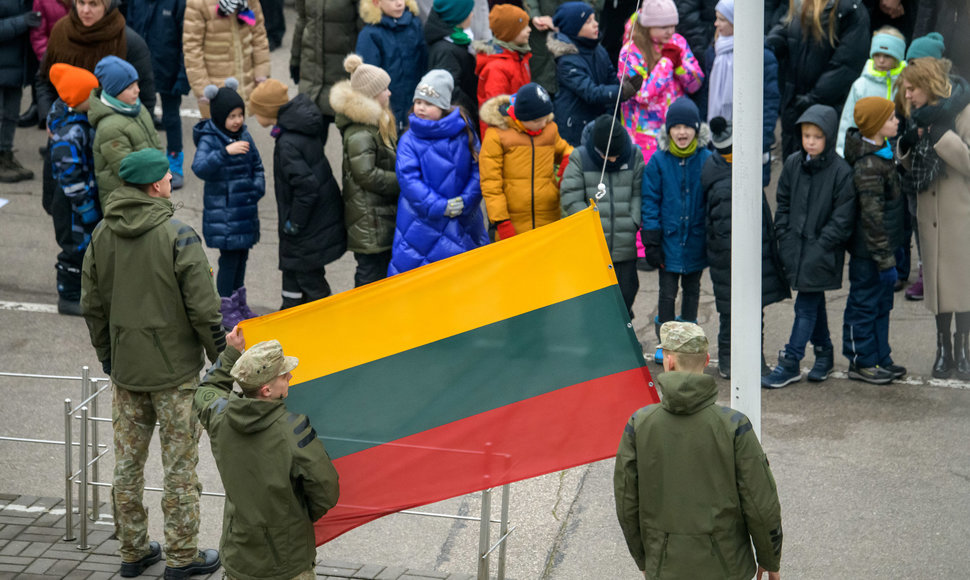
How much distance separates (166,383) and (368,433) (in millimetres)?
1175

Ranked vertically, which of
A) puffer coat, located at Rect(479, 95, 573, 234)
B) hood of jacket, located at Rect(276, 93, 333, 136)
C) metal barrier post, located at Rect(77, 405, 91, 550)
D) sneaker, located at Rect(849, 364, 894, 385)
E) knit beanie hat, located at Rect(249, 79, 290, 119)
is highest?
knit beanie hat, located at Rect(249, 79, 290, 119)

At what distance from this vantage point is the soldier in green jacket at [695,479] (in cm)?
525

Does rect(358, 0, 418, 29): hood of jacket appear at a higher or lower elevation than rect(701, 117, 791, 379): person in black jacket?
higher

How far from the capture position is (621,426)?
6363mm

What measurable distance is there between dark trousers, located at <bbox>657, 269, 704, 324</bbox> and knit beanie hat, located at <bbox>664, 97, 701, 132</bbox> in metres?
1.12

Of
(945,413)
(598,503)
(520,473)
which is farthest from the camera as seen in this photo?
(945,413)

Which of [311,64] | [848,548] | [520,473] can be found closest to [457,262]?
[520,473]

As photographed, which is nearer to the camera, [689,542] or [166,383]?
[689,542]

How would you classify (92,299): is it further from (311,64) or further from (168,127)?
(168,127)

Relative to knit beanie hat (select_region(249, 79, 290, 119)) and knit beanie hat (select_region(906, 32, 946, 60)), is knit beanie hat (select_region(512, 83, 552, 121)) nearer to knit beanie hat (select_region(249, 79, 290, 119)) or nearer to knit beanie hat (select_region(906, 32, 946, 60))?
knit beanie hat (select_region(249, 79, 290, 119))

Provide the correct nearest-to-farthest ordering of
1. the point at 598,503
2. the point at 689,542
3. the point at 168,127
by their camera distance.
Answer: the point at 689,542 → the point at 598,503 → the point at 168,127

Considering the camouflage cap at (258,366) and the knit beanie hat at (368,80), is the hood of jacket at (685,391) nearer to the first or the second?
the camouflage cap at (258,366)

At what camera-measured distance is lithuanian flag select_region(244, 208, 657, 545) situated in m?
6.34

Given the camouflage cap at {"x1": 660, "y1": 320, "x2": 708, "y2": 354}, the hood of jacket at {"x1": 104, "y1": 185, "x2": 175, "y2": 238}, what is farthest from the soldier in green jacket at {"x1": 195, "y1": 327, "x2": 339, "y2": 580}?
the camouflage cap at {"x1": 660, "y1": 320, "x2": 708, "y2": 354}
